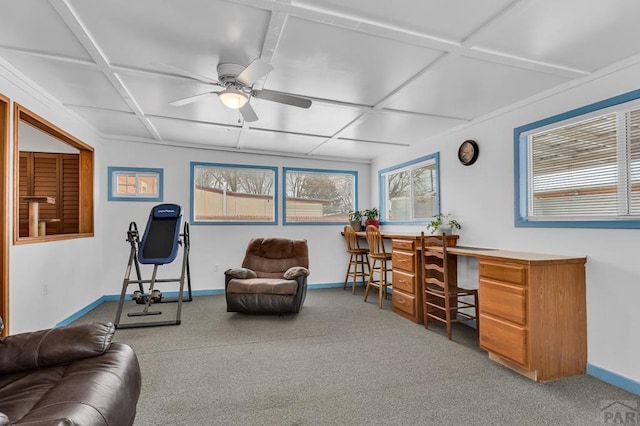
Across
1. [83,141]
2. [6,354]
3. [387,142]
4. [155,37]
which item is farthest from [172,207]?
[387,142]

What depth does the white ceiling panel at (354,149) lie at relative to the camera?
16.4 feet

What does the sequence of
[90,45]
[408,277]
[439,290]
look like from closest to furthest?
[90,45]
[439,290]
[408,277]

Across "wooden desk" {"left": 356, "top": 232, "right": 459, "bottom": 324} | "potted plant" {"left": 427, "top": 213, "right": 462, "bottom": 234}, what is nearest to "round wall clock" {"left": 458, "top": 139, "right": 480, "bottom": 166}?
"potted plant" {"left": 427, "top": 213, "right": 462, "bottom": 234}

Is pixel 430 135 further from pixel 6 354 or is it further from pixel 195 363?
pixel 6 354

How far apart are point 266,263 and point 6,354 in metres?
3.18

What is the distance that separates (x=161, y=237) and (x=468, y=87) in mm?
3835

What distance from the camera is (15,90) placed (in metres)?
2.82

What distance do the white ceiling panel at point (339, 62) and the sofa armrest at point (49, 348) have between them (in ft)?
6.95

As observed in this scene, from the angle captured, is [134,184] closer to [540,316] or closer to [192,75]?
[192,75]

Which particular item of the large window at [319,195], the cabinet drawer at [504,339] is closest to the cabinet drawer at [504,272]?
the cabinet drawer at [504,339]

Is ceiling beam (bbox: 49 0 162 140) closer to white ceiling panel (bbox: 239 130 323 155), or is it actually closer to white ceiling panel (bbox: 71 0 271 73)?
white ceiling panel (bbox: 71 0 271 73)

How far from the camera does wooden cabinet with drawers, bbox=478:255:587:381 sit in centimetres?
246

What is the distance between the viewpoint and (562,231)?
286 centimetres

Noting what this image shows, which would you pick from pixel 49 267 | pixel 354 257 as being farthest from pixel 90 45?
pixel 354 257
